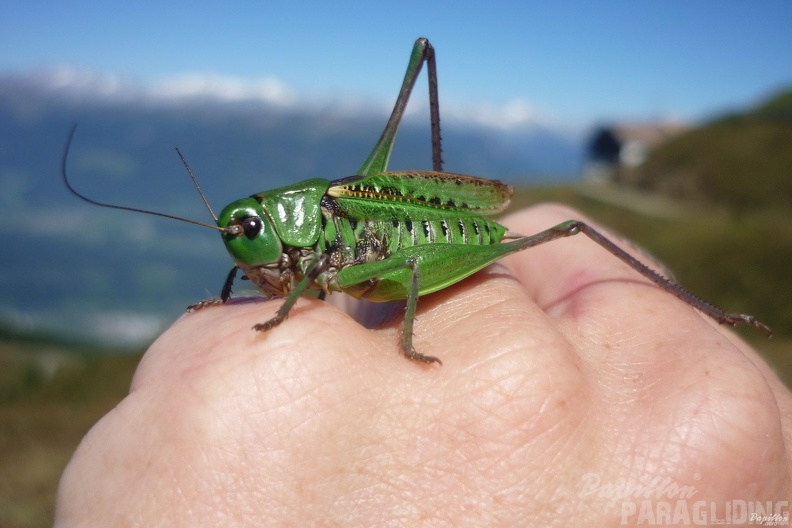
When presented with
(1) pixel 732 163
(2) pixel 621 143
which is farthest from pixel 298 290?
(2) pixel 621 143

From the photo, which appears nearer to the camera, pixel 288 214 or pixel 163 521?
pixel 163 521

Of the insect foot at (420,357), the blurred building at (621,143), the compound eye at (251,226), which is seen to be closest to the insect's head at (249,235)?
the compound eye at (251,226)

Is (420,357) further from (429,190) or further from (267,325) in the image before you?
(429,190)

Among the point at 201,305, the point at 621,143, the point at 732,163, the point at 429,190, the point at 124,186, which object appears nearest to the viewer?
the point at 201,305

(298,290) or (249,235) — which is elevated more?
(249,235)

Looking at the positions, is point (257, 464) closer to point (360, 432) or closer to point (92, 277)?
point (360, 432)

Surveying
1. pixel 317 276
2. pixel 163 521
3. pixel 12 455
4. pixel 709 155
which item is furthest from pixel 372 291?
pixel 709 155

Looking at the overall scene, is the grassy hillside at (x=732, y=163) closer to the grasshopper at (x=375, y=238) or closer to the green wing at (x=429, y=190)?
the green wing at (x=429, y=190)
